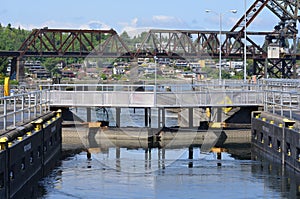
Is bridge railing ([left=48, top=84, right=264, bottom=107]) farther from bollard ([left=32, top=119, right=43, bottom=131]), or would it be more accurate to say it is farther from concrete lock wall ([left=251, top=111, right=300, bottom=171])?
bollard ([left=32, top=119, right=43, bottom=131])

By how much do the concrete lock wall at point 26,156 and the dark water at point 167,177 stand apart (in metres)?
0.78

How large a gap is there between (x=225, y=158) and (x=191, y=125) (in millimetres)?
9031

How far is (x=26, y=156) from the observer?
30.1 m

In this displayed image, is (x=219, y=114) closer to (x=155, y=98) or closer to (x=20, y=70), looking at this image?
(x=155, y=98)

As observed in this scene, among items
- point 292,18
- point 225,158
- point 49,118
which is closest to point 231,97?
point 225,158

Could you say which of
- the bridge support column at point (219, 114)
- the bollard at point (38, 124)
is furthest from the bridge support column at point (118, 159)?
the bridge support column at point (219, 114)

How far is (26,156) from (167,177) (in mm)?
6537

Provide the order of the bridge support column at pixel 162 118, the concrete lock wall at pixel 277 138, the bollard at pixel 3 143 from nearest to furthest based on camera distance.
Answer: the bollard at pixel 3 143 → the concrete lock wall at pixel 277 138 → the bridge support column at pixel 162 118

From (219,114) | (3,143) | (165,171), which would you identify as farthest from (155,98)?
(3,143)

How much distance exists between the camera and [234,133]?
4775 centimetres

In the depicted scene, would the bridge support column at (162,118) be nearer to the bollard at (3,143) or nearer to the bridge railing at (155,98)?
the bridge railing at (155,98)

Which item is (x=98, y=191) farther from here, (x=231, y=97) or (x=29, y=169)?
(x=231, y=97)

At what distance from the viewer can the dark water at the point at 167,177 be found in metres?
29.1

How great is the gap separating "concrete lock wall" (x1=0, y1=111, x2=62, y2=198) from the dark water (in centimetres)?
78
